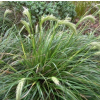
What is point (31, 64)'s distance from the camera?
226 centimetres

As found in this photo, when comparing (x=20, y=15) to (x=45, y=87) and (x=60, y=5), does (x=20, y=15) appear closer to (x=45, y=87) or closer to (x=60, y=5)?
(x=60, y=5)

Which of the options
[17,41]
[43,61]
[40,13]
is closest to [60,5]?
[40,13]

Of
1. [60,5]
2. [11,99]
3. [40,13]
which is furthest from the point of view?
[60,5]

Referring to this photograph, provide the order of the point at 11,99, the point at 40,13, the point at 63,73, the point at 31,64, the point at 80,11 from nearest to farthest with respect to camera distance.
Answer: the point at 11,99, the point at 63,73, the point at 31,64, the point at 40,13, the point at 80,11

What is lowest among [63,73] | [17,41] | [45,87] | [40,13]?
[45,87]

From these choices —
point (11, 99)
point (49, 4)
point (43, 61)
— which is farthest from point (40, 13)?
point (11, 99)

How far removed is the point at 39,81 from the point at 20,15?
2.32 meters

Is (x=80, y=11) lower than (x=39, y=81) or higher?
higher

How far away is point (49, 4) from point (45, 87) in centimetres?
223

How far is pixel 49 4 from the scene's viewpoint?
3.66 meters

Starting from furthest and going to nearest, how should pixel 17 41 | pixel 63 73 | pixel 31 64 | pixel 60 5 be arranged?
pixel 60 5, pixel 17 41, pixel 31 64, pixel 63 73

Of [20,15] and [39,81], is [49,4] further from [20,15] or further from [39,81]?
[39,81]

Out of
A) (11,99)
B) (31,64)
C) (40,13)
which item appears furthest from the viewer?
(40,13)

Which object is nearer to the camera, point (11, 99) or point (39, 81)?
point (11, 99)
